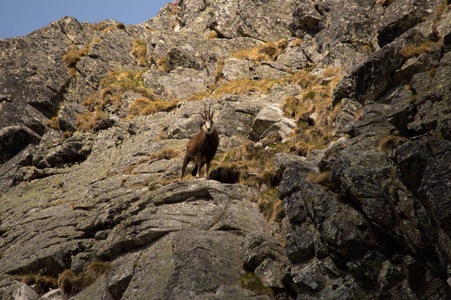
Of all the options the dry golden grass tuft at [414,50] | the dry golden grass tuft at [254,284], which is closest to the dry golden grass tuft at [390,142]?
the dry golden grass tuft at [254,284]

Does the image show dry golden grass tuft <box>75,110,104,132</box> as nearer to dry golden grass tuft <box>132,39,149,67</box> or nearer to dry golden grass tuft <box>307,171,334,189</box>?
dry golden grass tuft <box>132,39,149,67</box>

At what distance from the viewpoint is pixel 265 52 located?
104ft

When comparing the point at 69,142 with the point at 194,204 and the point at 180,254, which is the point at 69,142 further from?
the point at 180,254

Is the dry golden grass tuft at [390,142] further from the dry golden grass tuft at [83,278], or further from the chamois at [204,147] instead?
the dry golden grass tuft at [83,278]

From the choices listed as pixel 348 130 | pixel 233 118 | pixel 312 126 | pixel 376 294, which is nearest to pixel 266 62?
pixel 233 118

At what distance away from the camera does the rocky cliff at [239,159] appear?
7.80 m

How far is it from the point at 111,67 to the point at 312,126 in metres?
21.8

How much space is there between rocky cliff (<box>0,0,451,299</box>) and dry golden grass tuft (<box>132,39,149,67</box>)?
0.85 ft

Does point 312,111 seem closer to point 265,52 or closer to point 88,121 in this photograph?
point 265,52

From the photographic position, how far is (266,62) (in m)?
29.3

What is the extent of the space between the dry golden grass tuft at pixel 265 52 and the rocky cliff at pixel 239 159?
0.20 metres

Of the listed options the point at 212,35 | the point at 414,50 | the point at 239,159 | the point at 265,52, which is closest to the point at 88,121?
the point at 212,35

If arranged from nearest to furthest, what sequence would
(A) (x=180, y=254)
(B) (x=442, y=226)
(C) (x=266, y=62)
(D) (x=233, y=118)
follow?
(B) (x=442, y=226) → (A) (x=180, y=254) → (D) (x=233, y=118) → (C) (x=266, y=62)

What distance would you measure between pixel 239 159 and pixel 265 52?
57.3 ft
